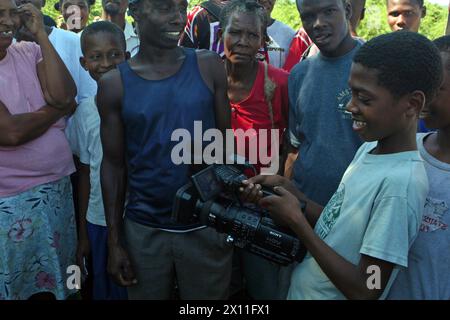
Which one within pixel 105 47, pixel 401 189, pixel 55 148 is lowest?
pixel 55 148

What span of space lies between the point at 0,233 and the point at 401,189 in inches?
74.5

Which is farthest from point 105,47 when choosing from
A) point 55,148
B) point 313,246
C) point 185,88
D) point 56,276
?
point 313,246

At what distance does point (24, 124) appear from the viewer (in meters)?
2.27

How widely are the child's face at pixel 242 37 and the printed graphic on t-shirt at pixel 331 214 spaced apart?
127cm

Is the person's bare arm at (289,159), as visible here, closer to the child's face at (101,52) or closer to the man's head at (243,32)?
the man's head at (243,32)

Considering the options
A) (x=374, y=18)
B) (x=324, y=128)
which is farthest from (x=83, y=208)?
(x=374, y=18)

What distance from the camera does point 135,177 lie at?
2.10 metres

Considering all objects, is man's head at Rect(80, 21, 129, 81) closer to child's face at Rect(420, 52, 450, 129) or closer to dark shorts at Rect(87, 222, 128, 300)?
dark shorts at Rect(87, 222, 128, 300)

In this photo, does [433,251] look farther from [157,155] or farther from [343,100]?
[157,155]

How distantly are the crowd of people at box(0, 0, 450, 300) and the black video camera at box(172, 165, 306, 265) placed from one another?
5 cm

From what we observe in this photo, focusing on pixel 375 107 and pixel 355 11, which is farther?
pixel 355 11

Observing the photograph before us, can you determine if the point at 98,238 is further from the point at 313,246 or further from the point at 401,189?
the point at 401,189

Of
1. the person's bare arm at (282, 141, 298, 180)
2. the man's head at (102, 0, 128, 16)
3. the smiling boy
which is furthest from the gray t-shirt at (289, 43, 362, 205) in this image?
the man's head at (102, 0, 128, 16)

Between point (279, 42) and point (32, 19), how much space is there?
69.0 inches
